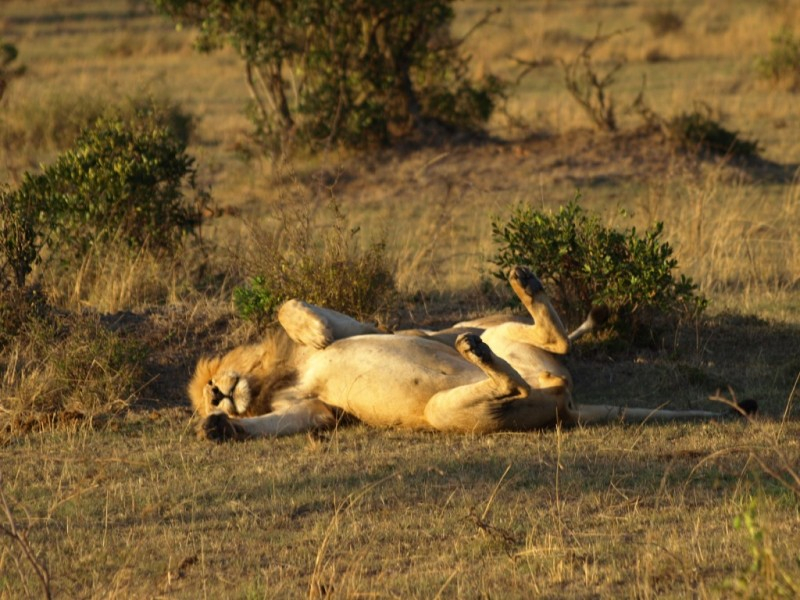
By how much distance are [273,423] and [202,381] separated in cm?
58

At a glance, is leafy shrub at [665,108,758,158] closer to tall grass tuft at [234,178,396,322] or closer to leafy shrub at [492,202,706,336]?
leafy shrub at [492,202,706,336]

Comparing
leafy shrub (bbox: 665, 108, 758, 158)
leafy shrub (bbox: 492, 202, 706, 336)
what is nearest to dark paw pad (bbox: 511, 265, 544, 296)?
leafy shrub (bbox: 492, 202, 706, 336)

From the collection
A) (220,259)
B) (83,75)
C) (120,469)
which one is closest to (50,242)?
(220,259)

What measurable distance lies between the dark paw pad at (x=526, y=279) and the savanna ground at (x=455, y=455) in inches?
31.6

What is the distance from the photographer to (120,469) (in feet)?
20.3

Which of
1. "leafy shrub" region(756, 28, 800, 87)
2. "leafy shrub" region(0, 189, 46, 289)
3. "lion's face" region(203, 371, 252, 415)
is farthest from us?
"leafy shrub" region(756, 28, 800, 87)

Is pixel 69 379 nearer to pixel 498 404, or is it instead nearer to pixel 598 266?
pixel 498 404

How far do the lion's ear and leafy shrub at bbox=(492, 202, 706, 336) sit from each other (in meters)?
2.04

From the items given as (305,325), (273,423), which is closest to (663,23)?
(305,325)

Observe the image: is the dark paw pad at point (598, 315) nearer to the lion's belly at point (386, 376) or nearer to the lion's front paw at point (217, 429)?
the lion's belly at point (386, 376)

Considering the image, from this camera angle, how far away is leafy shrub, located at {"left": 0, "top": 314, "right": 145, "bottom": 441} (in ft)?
23.5

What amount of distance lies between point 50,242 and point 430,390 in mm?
4140

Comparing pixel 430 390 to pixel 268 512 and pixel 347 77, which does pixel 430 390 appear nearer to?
pixel 268 512

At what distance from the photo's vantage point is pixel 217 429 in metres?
→ 6.59
